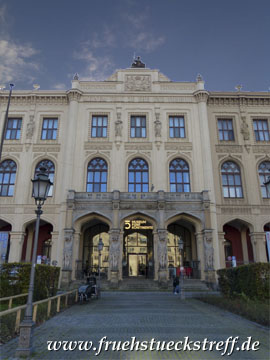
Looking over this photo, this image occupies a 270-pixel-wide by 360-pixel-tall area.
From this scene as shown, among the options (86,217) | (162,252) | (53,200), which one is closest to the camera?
(162,252)

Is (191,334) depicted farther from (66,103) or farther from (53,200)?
(66,103)

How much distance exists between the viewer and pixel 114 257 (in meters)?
23.2

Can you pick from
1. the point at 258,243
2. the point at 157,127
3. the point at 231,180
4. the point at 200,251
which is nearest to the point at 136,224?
the point at 200,251

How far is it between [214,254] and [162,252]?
16.1 ft

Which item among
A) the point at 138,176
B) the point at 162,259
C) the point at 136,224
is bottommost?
the point at 162,259

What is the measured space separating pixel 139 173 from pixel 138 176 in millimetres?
332

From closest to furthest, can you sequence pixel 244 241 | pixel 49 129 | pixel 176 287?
pixel 176 287 → pixel 244 241 → pixel 49 129

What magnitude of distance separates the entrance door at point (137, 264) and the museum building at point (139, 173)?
0.10m

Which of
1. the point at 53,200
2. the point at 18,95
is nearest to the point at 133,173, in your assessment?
the point at 53,200

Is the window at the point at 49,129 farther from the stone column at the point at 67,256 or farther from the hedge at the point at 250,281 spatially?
the hedge at the point at 250,281

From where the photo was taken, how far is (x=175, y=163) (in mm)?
28641

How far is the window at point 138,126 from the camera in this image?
2955 cm

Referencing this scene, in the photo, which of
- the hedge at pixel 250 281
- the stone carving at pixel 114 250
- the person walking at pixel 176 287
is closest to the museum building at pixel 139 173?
the stone carving at pixel 114 250

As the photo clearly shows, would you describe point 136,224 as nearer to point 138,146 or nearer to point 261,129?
point 138,146
